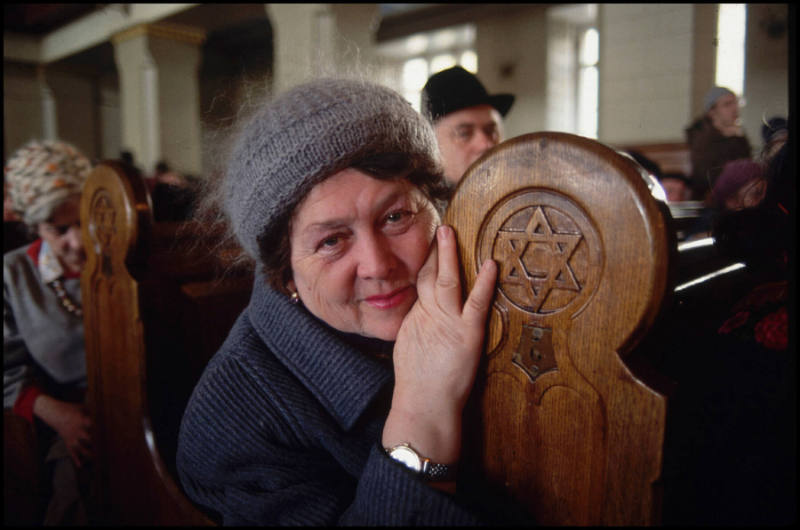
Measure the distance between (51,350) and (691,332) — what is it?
2.27 m

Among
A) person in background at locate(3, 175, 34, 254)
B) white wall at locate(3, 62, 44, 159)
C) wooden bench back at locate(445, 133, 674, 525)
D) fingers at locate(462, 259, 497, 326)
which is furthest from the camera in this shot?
white wall at locate(3, 62, 44, 159)

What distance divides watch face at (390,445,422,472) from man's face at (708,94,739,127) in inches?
132

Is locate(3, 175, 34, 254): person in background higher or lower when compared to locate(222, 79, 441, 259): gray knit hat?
lower

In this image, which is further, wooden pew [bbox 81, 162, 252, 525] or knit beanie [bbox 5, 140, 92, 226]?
knit beanie [bbox 5, 140, 92, 226]

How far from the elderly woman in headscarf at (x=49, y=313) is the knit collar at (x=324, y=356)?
1.41 metres

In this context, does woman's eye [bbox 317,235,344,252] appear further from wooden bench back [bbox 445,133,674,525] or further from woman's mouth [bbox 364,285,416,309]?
wooden bench back [bbox 445,133,674,525]

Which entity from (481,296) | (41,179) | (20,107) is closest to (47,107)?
(20,107)

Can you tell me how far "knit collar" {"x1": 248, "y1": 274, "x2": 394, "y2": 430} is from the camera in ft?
2.96

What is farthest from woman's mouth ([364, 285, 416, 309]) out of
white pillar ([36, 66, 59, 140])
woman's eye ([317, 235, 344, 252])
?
white pillar ([36, 66, 59, 140])

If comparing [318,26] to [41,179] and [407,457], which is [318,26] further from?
[407,457]

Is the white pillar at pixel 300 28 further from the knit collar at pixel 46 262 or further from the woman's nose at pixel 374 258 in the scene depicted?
the woman's nose at pixel 374 258

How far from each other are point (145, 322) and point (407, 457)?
110 centimetres

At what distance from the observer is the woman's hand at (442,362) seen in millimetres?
735

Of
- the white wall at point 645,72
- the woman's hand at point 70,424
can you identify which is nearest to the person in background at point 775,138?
the woman's hand at point 70,424
